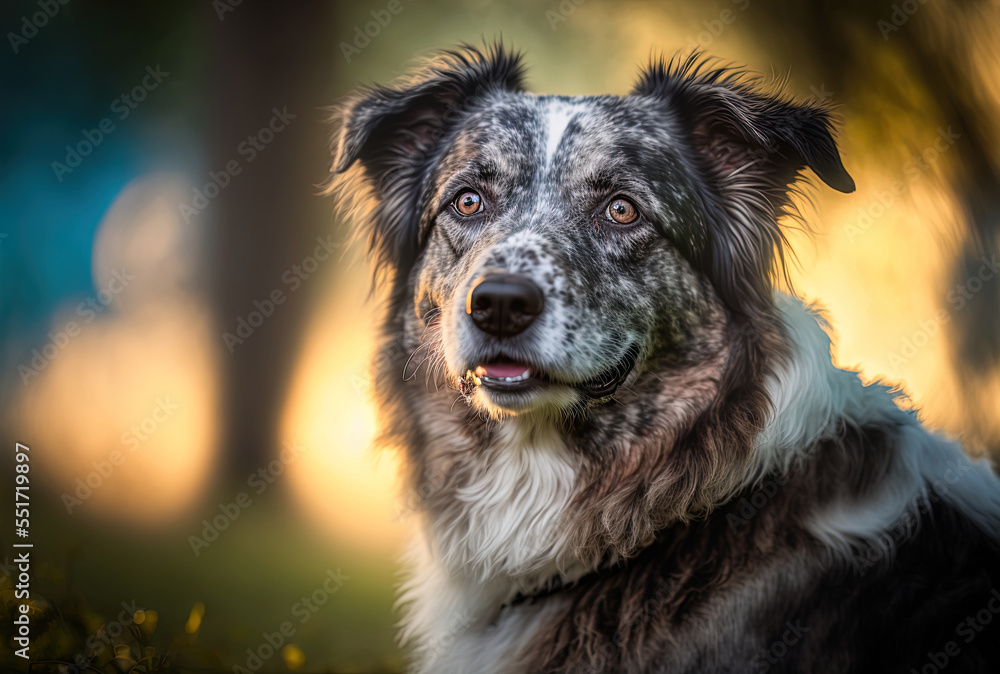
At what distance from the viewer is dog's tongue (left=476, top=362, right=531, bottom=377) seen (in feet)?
6.77

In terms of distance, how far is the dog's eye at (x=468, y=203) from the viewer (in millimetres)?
2434

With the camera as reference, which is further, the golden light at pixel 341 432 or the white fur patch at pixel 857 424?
the golden light at pixel 341 432

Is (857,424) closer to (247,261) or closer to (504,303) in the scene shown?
(504,303)

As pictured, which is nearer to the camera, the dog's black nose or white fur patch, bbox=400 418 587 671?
the dog's black nose

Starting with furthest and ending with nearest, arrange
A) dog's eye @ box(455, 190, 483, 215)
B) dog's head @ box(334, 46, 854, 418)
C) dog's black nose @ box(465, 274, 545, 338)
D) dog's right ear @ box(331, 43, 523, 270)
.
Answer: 1. dog's right ear @ box(331, 43, 523, 270)
2. dog's eye @ box(455, 190, 483, 215)
3. dog's head @ box(334, 46, 854, 418)
4. dog's black nose @ box(465, 274, 545, 338)

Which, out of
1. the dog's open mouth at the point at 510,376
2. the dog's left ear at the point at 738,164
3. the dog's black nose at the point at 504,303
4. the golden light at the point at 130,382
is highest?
the dog's left ear at the point at 738,164

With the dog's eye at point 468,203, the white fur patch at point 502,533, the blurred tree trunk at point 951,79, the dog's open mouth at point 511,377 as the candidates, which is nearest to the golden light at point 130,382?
the white fur patch at point 502,533

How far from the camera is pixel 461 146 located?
2.55m

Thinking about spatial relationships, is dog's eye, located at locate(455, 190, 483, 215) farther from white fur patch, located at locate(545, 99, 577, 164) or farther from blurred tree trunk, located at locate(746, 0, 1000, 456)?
blurred tree trunk, located at locate(746, 0, 1000, 456)

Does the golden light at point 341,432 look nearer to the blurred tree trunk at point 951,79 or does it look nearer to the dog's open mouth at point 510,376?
the dog's open mouth at point 510,376

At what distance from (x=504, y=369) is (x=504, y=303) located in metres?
0.26

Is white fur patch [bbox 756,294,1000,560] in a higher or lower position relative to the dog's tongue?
higher

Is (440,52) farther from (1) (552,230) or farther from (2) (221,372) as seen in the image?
(2) (221,372)

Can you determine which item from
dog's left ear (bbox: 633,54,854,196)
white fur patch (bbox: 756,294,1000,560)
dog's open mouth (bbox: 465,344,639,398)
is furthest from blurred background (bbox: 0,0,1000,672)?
dog's open mouth (bbox: 465,344,639,398)
